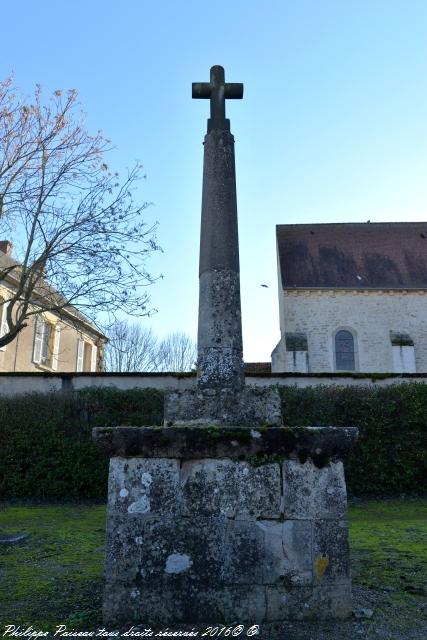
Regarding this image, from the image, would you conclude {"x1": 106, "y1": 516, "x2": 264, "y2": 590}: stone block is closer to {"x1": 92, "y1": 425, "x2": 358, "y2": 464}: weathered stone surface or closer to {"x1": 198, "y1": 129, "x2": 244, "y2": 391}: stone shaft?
{"x1": 92, "y1": 425, "x2": 358, "y2": 464}: weathered stone surface

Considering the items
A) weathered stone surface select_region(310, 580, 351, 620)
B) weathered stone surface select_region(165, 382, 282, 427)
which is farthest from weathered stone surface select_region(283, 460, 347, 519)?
weathered stone surface select_region(165, 382, 282, 427)

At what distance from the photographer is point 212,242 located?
15.6 ft

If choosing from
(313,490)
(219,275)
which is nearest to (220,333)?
(219,275)

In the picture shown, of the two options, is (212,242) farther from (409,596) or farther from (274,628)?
(409,596)

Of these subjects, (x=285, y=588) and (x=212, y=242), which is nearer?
(x=285, y=588)

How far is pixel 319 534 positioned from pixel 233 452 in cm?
82

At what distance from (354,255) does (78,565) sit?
2308cm

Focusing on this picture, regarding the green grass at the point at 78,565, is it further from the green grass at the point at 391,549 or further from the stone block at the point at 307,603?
the stone block at the point at 307,603

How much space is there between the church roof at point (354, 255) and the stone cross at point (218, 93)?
1933 cm

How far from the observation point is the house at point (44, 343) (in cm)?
2064

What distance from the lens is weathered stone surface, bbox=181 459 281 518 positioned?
3.65 m

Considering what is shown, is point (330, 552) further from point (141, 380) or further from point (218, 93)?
point (141, 380)

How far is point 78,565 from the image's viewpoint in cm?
547

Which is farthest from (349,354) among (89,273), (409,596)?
(409,596)
